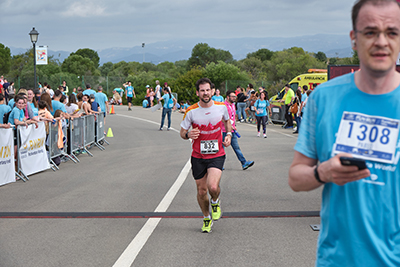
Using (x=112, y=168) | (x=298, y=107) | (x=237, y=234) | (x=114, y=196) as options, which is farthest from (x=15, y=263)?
(x=298, y=107)

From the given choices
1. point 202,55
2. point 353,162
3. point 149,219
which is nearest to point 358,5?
point 353,162

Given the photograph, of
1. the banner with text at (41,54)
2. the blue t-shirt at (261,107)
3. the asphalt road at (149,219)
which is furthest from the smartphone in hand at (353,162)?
the banner with text at (41,54)

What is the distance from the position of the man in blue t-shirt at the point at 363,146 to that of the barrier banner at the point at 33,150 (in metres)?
10.4

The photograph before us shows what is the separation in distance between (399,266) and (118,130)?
22307mm

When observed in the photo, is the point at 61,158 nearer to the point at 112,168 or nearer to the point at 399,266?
the point at 112,168

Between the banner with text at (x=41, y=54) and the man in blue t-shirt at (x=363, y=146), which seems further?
the banner with text at (x=41, y=54)

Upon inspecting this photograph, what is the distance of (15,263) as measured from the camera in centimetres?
566

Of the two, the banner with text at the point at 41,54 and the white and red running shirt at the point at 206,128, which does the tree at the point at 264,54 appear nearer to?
the banner with text at the point at 41,54

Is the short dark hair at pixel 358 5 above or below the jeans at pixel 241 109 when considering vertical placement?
above

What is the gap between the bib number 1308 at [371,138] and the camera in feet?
7.08

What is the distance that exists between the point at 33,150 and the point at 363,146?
11.1 metres

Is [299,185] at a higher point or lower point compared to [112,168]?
higher

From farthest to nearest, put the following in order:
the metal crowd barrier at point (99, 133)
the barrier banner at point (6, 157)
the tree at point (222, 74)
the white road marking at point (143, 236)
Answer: the tree at point (222, 74) → the metal crowd barrier at point (99, 133) → the barrier banner at point (6, 157) → the white road marking at point (143, 236)

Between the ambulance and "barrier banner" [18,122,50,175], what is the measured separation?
53.3ft
